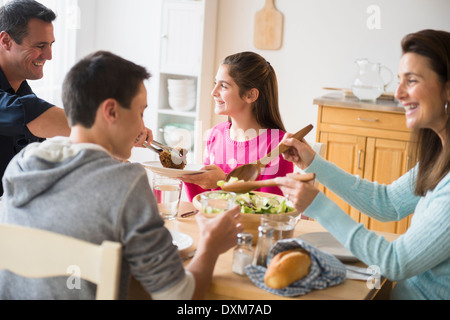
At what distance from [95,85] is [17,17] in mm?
1214

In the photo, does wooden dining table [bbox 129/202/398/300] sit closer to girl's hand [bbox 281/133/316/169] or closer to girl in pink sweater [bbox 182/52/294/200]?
girl's hand [bbox 281/133/316/169]

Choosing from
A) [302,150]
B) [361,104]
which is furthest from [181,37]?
[302,150]

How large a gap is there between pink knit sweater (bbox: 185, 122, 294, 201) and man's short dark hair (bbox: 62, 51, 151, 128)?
113 centimetres

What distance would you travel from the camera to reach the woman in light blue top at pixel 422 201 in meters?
1.32

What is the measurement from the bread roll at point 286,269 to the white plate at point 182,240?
287 millimetres

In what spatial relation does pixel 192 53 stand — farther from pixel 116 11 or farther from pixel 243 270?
pixel 243 270

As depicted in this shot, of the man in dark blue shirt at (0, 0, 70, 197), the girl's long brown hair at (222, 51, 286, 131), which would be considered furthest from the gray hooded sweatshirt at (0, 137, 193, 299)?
the girl's long brown hair at (222, 51, 286, 131)

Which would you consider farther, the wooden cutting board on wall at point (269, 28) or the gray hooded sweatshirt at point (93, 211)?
the wooden cutting board on wall at point (269, 28)

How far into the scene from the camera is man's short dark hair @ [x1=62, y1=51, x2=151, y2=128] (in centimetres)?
123

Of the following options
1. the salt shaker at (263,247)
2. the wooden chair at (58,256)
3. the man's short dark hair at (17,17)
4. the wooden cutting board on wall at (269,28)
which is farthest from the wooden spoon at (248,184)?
the wooden cutting board on wall at (269,28)

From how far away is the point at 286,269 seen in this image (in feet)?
4.06

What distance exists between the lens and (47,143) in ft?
4.03

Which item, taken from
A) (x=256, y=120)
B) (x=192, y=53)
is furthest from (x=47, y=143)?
(x=192, y=53)

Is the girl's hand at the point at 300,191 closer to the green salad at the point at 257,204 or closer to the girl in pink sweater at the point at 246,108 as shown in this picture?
the green salad at the point at 257,204
